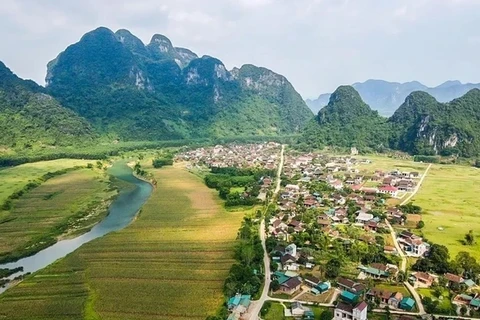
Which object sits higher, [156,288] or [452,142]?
[452,142]

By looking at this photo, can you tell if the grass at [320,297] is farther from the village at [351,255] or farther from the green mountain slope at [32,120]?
the green mountain slope at [32,120]

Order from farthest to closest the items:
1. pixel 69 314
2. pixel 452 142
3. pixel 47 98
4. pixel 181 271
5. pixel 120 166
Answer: pixel 47 98 → pixel 452 142 → pixel 120 166 → pixel 181 271 → pixel 69 314

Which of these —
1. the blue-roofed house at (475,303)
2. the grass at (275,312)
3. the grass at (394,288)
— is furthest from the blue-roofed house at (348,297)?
the blue-roofed house at (475,303)

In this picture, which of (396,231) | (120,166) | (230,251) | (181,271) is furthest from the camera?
(120,166)

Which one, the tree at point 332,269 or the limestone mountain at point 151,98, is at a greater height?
the limestone mountain at point 151,98

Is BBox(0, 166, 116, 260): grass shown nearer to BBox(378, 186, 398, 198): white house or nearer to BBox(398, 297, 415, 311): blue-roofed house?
BBox(398, 297, 415, 311): blue-roofed house

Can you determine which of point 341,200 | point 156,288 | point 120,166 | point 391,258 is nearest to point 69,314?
point 156,288

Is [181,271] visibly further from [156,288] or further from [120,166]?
[120,166]

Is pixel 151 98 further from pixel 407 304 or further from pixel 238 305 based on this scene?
pixel 407 304

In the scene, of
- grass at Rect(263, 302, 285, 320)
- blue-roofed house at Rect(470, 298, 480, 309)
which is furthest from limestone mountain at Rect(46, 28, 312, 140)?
blue-roofed house at Rect(470, 298, 480, 309)
